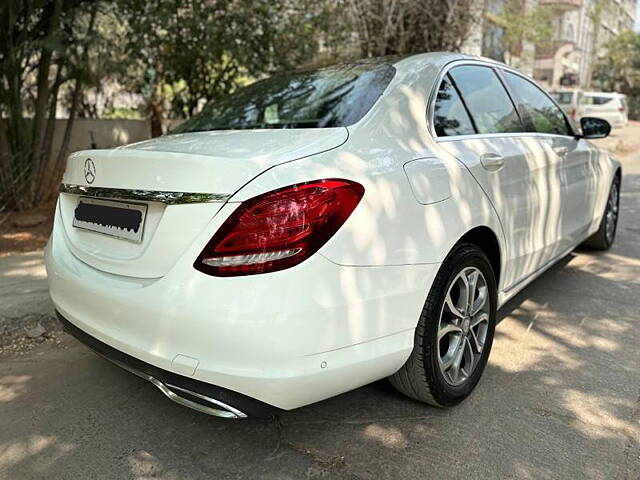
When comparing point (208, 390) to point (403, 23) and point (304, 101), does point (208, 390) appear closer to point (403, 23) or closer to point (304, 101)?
point (304, 101)

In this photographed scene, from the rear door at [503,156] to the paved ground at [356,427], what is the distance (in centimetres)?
62

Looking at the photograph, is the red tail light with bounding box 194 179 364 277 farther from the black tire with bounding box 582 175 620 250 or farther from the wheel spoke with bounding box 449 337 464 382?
the black tire with bounding box 582 175 620 250

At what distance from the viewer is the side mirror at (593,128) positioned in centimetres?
451

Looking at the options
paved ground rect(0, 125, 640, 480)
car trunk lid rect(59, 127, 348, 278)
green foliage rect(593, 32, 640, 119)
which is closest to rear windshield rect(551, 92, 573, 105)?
green foliage rect(593, 32, 640, 119)

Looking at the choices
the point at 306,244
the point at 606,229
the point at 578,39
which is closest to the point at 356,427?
the point at 306,244

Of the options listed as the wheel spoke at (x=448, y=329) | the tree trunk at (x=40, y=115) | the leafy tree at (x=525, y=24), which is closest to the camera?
the wheel spoke at (x=448, y=329)

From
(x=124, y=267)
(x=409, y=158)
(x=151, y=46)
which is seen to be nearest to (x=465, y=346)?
(x=409, y=158)

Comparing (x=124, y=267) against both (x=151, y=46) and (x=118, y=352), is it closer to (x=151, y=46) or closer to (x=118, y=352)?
(x=118, y=352)

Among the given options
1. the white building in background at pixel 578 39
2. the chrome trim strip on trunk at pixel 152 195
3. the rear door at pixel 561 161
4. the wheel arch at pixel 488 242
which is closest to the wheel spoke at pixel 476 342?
the wheel arch at pixel 488 242

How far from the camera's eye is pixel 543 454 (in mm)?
2316

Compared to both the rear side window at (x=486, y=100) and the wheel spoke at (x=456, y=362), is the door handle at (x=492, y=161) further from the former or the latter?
the wheel spoke at (x=456, y=362)

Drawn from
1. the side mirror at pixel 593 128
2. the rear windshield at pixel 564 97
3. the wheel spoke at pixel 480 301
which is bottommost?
the wheel spoke at pixel 480 301

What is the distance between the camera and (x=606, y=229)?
5285mm

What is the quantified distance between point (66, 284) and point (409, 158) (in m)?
1.54
